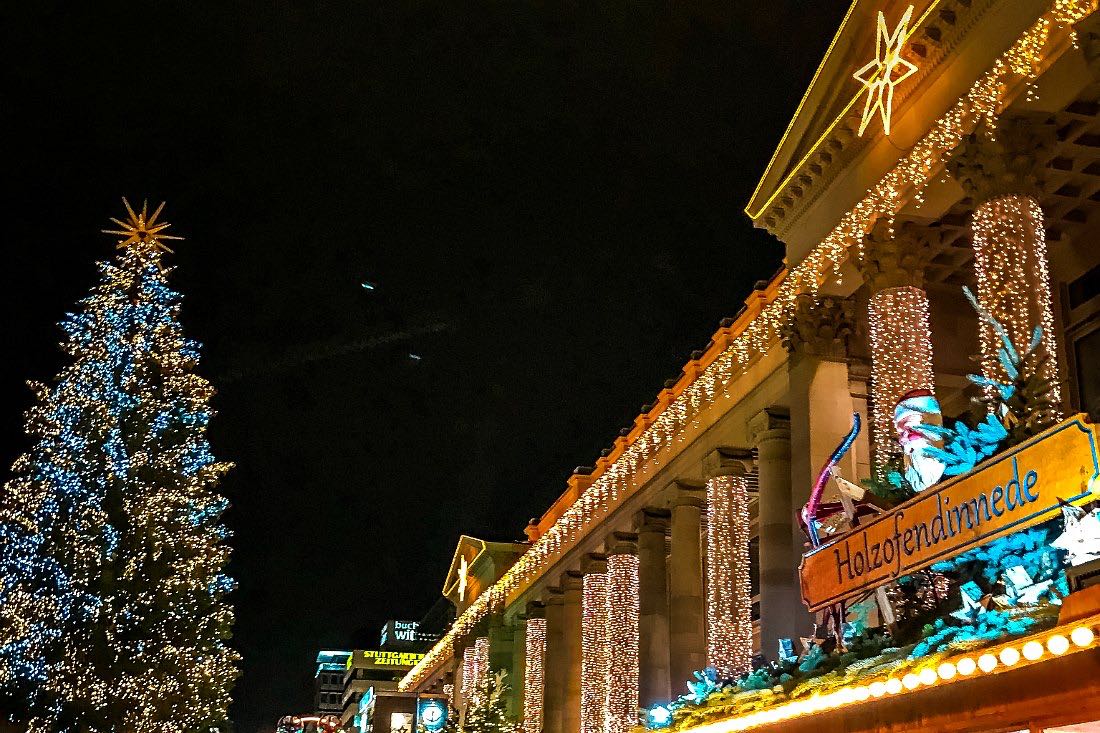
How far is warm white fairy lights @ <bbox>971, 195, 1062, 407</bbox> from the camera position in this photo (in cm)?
1546

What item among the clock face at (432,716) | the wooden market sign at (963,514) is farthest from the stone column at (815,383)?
the clock face at (432,716)

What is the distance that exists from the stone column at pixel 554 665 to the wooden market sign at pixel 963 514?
30.1 metres

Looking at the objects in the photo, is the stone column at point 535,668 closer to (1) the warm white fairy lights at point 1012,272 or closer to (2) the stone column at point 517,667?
(2) the stone column at point 517,667

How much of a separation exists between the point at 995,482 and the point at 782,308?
1467cm

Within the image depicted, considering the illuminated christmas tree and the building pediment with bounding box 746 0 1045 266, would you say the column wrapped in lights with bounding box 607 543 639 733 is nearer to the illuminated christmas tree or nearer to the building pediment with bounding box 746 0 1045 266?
the illuminated christmas tree

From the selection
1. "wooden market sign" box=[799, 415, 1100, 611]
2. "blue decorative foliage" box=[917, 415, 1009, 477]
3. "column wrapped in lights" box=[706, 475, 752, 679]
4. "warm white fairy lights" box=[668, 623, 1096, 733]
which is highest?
"column wrapped in lights" box=[706, 475, 752, 679]

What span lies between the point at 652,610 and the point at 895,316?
52.0 feet

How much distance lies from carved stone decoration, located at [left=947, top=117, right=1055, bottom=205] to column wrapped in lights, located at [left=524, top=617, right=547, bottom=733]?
29509 millimetres

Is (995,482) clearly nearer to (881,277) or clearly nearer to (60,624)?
(881,277)

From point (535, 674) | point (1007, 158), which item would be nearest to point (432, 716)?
point (535, 674)

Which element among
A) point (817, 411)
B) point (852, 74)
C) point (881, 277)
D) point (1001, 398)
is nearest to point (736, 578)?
point (817, 411)

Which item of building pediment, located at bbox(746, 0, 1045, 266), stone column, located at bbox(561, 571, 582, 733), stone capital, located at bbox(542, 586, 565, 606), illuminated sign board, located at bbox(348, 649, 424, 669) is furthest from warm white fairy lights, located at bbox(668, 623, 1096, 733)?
illuminated sign board, located at bbox(348, 649, 424, 669)

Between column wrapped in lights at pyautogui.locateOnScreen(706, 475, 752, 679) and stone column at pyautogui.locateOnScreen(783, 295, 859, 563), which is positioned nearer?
stone column at pyautogui.locateOnScreen(783, 295, 859, 563)

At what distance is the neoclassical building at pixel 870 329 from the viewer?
1536cm
